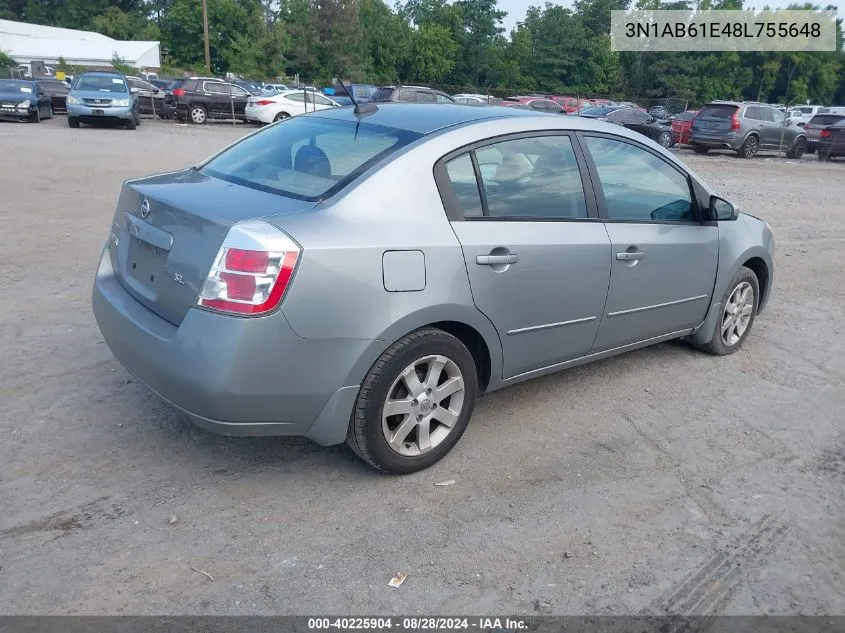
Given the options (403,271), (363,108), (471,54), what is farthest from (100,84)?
(471,54)

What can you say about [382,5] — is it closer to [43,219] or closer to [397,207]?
[43,219]

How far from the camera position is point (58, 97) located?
92.8 feet

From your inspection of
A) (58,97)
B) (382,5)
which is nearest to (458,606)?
(58,97)

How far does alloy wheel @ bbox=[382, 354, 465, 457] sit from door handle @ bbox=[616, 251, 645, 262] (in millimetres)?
1273

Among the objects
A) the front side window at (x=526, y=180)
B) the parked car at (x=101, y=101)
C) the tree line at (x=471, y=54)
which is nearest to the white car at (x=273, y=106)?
the parked car at (x=101, y=101)

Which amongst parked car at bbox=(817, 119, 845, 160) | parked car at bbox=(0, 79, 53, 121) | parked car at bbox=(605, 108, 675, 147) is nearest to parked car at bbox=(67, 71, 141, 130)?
parked car at bbox=(0, 79, 53, 121)

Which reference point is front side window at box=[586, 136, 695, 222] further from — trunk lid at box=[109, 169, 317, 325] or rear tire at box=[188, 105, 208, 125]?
rear tire at box=[188, 105, 208, 125]

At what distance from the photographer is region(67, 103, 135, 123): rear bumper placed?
73.0ft

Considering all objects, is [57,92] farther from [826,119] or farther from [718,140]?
[826,119]

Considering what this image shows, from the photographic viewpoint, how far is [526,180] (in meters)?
4.04

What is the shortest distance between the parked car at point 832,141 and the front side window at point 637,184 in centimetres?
2326

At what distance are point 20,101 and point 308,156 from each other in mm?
23431

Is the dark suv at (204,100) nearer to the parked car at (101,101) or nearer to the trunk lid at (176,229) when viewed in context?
the parked car at (101,101)

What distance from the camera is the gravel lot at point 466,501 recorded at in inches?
113
